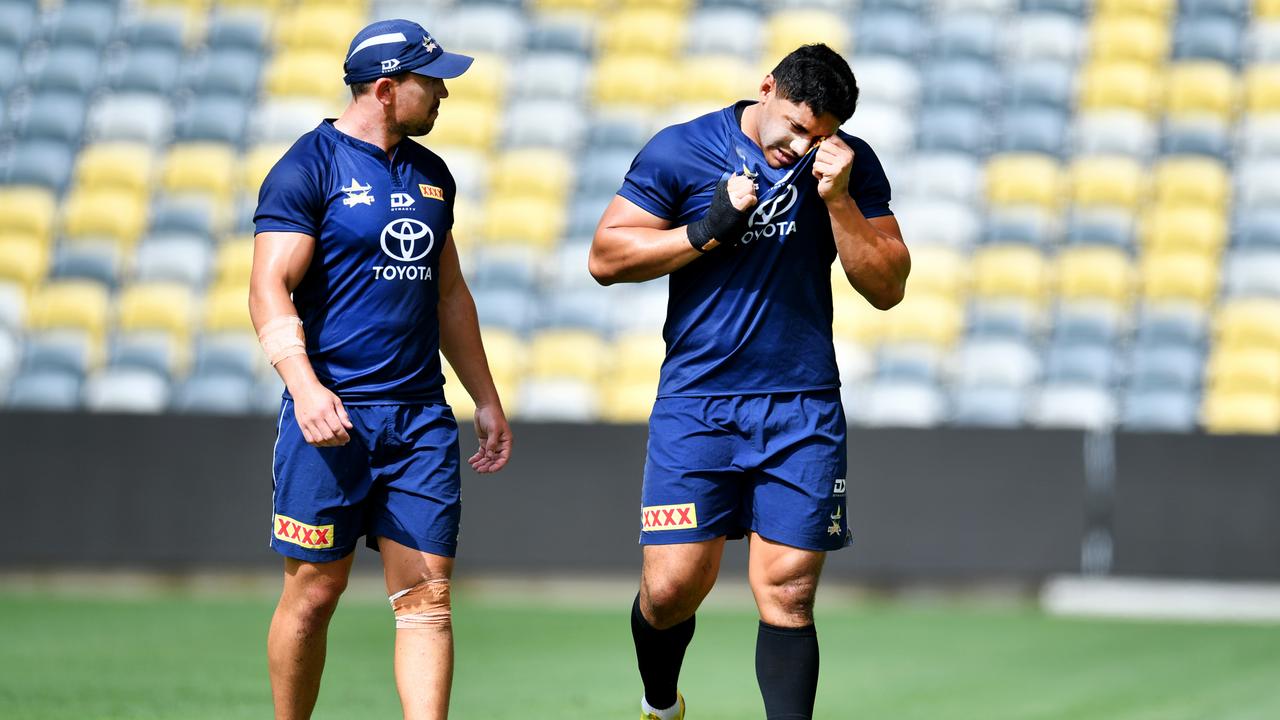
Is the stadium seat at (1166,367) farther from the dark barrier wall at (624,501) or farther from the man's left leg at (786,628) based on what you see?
the man's left leg at (786,628)

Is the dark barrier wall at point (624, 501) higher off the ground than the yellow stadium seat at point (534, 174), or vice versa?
the yellow stadium seat at point (534, 174)

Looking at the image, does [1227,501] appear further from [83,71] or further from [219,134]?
[83,71]

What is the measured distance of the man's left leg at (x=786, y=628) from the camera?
4.45 metres

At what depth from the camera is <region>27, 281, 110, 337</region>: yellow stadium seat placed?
1093 cm

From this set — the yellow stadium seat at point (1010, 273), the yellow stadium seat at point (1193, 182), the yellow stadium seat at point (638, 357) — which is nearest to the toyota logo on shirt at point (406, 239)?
the yellow stadium seat at point (638, 357)

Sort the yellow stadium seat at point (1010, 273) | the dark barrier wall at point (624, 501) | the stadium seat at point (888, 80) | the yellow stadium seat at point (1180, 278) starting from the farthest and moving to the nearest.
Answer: the stadium seat at point (888, 80)
the yellow stadium seat at point (1010, 273)
the yellow stadium seat at point (1180, 278)
the dark barrier wall at point (624, 501)

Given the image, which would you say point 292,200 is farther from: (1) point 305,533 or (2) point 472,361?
(1) point 305,533

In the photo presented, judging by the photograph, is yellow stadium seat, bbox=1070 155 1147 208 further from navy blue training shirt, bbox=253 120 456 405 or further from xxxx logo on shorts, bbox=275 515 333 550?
xxxx logo on shorts, bbox=275 515 333 550

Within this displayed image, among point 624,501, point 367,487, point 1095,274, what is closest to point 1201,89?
point 1095,274

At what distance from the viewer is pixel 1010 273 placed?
10891 millimetres

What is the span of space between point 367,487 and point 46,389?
6859 mm

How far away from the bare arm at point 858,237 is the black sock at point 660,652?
1146 mm

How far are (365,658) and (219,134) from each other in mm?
5954

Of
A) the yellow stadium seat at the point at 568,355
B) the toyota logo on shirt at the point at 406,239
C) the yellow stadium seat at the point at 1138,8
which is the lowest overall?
the yellow stadium seat at the point at 568,355
